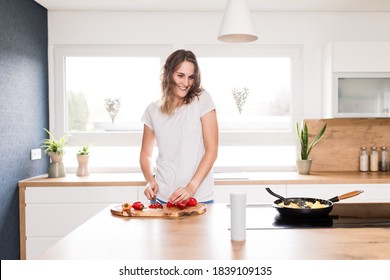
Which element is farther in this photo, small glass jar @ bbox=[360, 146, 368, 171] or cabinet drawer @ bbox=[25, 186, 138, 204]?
small glass jar @ bbox=[360, 146, 368, 171]

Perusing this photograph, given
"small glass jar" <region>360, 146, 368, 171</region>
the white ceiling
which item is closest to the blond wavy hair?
the white ceiling

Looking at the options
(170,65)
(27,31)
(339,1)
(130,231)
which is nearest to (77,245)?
(130,231)

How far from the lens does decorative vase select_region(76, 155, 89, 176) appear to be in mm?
3840

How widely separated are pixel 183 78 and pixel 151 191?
647 mm

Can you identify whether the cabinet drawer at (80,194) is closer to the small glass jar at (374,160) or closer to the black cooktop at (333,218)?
the black cooktop at (333,218)

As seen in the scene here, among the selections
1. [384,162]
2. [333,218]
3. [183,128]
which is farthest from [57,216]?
[384,162]

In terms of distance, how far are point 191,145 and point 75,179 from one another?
169cm

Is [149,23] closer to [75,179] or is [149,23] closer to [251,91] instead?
[251,91]

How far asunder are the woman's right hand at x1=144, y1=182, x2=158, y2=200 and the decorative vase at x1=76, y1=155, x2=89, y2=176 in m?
1.78

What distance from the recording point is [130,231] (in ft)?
5.22

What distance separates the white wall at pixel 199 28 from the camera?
404 cm

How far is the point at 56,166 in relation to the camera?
3730 mm

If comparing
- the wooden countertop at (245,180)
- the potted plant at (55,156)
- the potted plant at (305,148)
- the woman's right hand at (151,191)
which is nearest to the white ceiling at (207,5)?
the potted plant at (305,148)

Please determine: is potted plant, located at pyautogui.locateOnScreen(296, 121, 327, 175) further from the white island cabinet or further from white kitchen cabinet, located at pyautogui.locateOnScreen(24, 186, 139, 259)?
white kitchen cabinet, located at pyautogui.locateOnScreen(24, 186, 139, 259)
